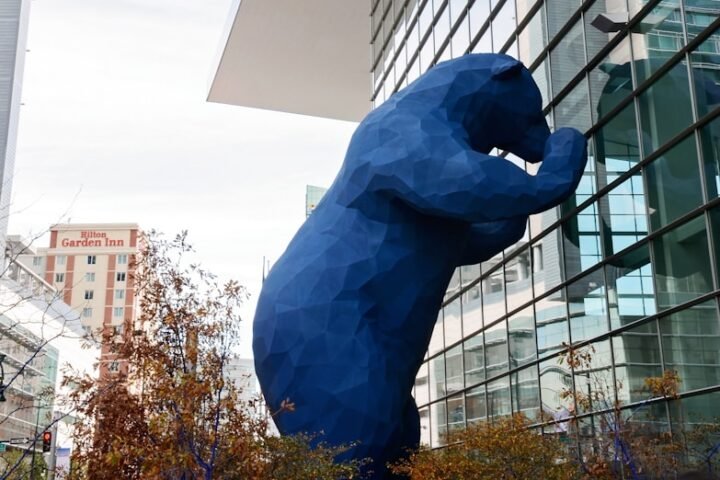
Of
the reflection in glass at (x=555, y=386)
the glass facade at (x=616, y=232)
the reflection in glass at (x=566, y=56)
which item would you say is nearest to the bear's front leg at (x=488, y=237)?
the glass facade at (x=616, y=232)

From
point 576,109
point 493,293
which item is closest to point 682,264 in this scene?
point 576,109

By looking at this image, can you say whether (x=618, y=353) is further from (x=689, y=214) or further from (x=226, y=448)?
(x=226, y=448)

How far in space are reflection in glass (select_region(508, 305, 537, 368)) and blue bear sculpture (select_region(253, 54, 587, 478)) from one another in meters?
4.26

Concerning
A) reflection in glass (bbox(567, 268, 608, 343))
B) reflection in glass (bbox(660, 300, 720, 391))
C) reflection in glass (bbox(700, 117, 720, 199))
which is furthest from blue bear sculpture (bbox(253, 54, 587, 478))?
reflection in glass (bbox(567, 268, 608, 343))

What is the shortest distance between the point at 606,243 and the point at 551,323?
1916 mm

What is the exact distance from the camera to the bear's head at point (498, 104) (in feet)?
30.4

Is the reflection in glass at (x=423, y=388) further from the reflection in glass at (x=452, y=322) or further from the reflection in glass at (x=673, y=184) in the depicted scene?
the reflection in glass at (x=673, y=184)

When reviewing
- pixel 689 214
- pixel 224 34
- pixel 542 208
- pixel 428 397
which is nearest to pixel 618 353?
pixel 689 214

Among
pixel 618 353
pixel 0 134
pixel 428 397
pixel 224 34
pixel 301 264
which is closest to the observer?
pixel 301 264

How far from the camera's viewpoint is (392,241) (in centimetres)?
916

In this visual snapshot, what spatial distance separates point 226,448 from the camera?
754 centimetres

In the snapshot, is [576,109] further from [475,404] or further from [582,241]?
[475,404]

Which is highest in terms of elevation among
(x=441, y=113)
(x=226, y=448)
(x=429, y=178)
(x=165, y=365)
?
(x=441, y=113)

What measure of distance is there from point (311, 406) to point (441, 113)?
320 centimetres
